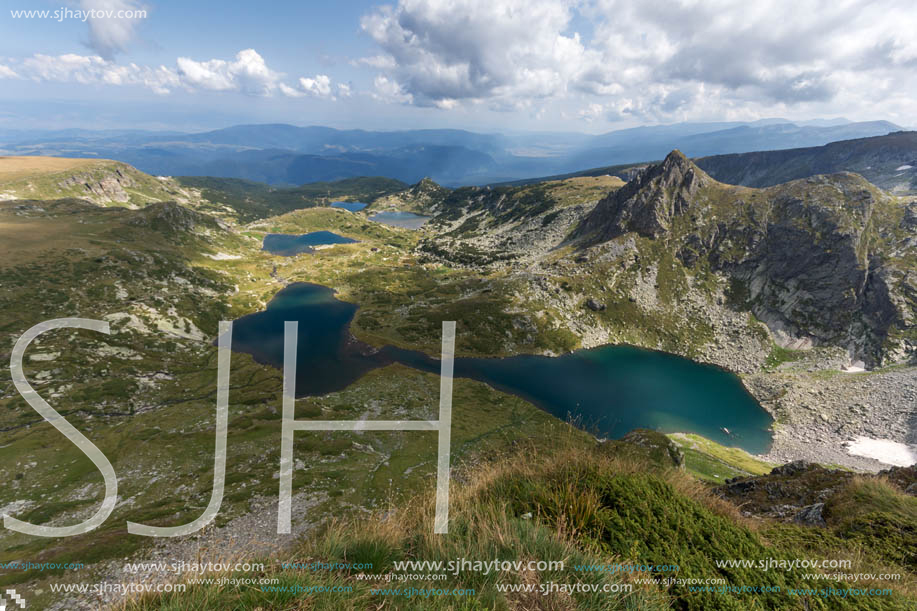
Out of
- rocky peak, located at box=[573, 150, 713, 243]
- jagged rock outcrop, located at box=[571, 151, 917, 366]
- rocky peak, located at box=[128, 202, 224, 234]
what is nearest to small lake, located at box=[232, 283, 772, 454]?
jagged rock outcrop, located at box=[571, 151, 917, 366]

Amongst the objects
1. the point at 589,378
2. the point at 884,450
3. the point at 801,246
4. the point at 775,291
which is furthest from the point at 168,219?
the point at 801,246

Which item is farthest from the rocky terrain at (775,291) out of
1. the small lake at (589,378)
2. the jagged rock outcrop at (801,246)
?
the small lake at (589,378)

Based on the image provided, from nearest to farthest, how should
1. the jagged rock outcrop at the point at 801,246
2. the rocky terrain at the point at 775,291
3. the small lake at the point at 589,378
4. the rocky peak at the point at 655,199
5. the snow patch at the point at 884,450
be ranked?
the snow patch at the point at 884,450, the small lake at the point at 589,378, the rocky terrain at the point at 775,291, the jagged rock outcrop at the point at 801,246, the rocky peak at the point at 655,199

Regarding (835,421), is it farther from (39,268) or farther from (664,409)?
(39,268)

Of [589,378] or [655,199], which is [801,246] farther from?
[589,378]

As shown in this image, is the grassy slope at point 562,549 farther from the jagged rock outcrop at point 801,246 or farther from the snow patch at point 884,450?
the jagged rock outcrop at point 801,246

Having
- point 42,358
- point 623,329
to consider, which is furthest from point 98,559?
point 623,329
